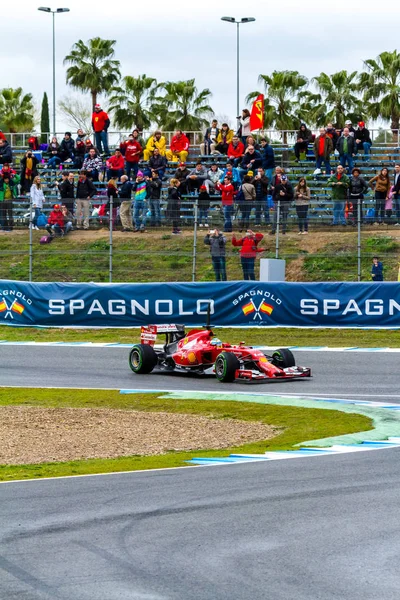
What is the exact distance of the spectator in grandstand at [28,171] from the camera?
109 feet

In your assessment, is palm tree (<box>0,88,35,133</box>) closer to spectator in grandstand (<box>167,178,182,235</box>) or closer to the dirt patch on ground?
spectator in grandstand (<box>167,178,182,235</box>)

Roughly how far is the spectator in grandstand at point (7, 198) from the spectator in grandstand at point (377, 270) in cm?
1030

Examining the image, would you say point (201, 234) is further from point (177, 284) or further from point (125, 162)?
point (125, 162)

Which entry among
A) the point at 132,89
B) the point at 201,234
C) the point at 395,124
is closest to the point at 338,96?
the point at 395,124

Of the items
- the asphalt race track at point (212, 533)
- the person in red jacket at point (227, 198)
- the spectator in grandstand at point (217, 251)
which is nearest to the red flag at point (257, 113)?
the person in red jacket at point (227, 198)

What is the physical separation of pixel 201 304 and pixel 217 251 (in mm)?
1771

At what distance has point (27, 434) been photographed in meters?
13.7

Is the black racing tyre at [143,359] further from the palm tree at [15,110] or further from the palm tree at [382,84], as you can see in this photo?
the palm tree at [15,110]

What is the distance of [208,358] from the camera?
19.5 metres

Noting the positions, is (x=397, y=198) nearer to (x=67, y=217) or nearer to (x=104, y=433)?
(x=67, y=217)

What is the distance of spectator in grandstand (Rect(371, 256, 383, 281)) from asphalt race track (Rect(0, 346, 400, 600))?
47.6 ft

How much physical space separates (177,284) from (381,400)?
1020cm

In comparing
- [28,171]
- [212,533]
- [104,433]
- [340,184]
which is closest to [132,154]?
[28,171]

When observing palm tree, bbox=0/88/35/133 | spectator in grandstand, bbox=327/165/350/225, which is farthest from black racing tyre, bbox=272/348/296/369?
palm tree, bbox=0/88/35/133
